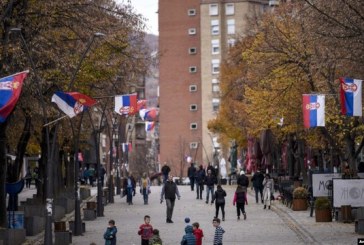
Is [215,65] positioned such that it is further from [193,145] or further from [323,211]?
[323,211]

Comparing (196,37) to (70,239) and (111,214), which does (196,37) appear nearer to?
(111,214)

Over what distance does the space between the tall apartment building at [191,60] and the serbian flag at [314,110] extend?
85.4 m

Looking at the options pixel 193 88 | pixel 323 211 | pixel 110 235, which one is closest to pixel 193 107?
pixel 193 88

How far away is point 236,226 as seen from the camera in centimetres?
3816

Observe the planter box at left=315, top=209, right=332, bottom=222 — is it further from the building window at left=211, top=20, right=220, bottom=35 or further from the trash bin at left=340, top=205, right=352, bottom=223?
the building window at left=211, top=20, right=220, bottom=35

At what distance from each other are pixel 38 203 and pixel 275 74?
478 inches

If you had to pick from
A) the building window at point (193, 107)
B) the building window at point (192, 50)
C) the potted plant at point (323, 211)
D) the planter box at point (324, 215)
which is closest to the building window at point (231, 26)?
the building window at point (192, 50)

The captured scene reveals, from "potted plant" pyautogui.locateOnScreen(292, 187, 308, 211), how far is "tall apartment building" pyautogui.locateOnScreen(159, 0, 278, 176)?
7703cm

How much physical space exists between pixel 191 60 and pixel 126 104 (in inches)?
3174

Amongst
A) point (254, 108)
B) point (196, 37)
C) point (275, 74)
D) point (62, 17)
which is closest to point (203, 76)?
point (196, 37)

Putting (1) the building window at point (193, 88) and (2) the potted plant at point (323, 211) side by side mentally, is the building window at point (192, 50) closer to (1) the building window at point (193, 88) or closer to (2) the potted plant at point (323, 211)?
(1) the building window at point (193, 88)

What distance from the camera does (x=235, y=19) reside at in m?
124

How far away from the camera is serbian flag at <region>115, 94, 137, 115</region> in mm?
43688

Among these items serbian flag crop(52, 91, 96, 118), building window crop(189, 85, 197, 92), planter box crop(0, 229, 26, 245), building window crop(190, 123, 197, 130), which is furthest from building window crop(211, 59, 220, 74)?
serbian flag crop(52, 91, 96, 118)
